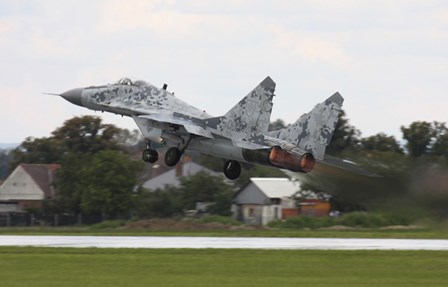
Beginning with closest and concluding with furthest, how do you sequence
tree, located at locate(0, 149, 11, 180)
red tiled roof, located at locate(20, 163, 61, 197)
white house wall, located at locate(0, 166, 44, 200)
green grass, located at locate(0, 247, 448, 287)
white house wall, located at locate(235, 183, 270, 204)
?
green grass, located at locate(0, 247, 448, 287), white house wall, located at locate(235, 183, 270, 204), red tiled roof, located at locate(20, 163, 61, 197), white house wall, located at locate(0, 166, 44, 200), tree, located at locate(0, 149, 11, 180)

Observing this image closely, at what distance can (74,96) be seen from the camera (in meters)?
40.7

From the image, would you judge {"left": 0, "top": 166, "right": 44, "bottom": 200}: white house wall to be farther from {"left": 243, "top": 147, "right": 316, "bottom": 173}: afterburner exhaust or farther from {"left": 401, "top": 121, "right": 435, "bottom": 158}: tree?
{"left": 243, "top": 147, "right": 316, "bottom": 173}: afterburner exhaust

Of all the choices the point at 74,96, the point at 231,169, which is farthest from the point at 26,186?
the point at 231,169

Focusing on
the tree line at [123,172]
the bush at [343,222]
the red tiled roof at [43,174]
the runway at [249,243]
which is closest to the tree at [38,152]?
the tree line at [123,172]

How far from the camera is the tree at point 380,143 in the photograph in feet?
246

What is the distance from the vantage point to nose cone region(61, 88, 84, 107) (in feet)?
133

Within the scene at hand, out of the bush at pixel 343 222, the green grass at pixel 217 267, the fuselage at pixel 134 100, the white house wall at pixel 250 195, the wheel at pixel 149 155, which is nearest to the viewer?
the green grass at pixel 217 267

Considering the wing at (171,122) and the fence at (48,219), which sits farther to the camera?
the fence at (48,219)

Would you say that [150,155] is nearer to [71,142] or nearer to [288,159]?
[288,159]

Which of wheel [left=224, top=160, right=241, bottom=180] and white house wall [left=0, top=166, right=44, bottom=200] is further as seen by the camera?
white house wall [left=0, top=166, right=44, bottom=200]

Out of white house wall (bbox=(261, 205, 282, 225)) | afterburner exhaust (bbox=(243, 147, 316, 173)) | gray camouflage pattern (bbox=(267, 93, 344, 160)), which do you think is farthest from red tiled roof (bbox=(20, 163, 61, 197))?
afterburner exhaust (bbox=(243, 147, 316, 173))

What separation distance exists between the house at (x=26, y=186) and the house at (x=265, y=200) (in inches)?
666

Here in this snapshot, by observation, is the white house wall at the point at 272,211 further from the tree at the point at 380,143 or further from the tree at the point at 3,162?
the tree at the point at 3,162

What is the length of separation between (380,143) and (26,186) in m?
31.4
